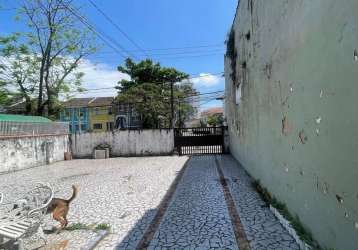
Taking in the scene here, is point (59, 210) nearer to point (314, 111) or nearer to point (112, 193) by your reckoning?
point (112, 193)

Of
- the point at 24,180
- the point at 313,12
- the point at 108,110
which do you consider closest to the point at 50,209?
the point at 313,12

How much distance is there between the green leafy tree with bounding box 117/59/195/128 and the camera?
2558 centimetres

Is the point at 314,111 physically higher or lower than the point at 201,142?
higher

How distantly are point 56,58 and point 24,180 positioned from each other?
12470mm

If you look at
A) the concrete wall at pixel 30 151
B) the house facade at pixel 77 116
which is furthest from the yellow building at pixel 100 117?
the concrete wall at pixel 30 151

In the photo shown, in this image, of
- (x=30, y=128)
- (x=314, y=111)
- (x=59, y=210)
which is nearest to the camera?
(x=314, y=111)

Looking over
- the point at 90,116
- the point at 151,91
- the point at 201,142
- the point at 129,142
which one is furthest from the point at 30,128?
the point at 90,116

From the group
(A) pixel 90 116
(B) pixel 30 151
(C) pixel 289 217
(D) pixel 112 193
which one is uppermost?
(A) pixel 90 116

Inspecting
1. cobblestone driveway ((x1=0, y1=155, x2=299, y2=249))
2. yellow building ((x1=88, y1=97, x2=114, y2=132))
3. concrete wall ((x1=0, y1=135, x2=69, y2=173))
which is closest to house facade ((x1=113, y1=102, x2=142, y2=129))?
yellow building ((x1=88, y1=97, x2=114, y2=132))

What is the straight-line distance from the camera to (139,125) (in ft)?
97.2

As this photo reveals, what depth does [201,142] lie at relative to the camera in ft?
45.6

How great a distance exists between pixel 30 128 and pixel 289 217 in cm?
1196

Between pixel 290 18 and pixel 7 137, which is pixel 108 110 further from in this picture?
pixel 290 18

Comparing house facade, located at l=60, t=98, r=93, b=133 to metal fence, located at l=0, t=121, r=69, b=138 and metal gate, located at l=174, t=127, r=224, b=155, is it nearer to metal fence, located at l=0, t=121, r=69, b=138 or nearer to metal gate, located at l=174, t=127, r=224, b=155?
metal fence, located at l=0, t=121, r=69, b=138
